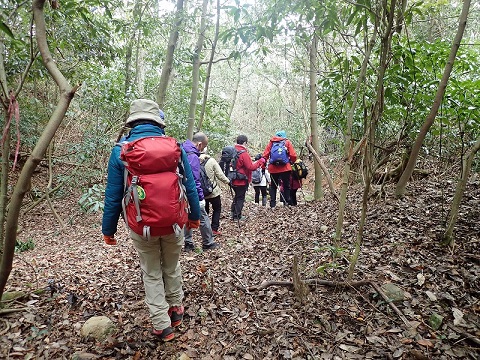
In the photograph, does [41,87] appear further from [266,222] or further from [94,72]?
[266,222]

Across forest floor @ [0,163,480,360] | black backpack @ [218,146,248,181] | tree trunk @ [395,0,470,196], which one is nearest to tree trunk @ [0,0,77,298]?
forest floor @ [0,163,480,360]

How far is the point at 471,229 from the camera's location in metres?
3.84

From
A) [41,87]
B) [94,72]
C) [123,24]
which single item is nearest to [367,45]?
[123,24]

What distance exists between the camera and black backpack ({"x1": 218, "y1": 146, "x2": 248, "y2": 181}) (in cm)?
715

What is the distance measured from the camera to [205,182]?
5.68 meters

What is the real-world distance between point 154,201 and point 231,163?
4548 mm

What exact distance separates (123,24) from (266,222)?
20.0 feet

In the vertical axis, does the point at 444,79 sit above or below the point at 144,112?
above

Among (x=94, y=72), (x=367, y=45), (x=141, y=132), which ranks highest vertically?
(x=94, y=72)

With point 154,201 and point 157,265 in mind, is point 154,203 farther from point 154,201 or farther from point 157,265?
point 157,265

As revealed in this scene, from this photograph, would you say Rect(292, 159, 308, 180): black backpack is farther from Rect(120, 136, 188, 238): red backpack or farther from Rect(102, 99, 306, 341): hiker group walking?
Rect(120, 136, 188, 238): red backpack

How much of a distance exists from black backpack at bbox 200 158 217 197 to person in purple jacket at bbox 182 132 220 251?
10.9 inches

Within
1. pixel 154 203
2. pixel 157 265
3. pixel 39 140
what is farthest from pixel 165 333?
pixel 39 140

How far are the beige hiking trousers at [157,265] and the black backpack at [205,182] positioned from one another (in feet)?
8.53
